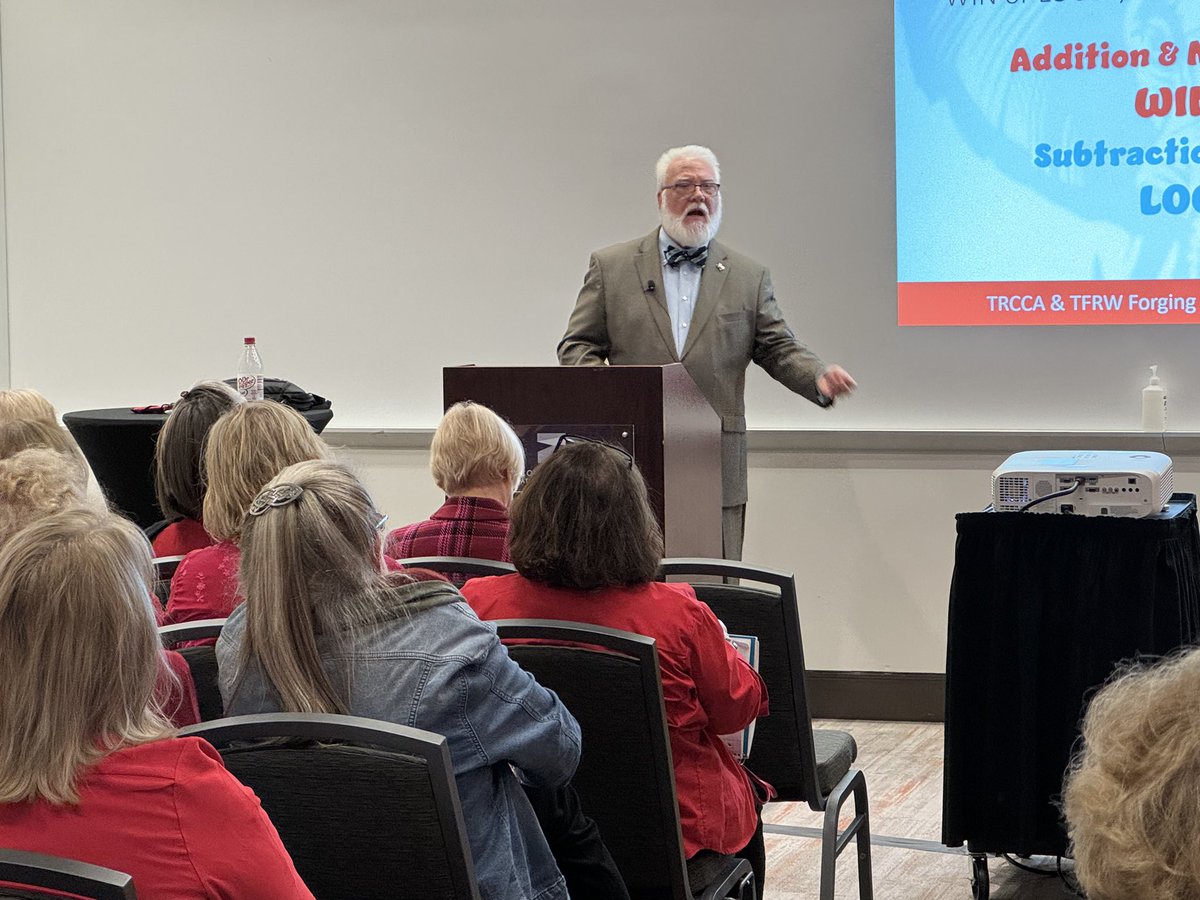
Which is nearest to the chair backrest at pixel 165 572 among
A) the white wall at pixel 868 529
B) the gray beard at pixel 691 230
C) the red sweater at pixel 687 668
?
the red sweater at pixel 687 668

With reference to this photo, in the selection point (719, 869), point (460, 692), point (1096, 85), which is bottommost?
point (719, 869)

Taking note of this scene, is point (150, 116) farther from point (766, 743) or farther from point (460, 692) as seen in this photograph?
point (460, 692)

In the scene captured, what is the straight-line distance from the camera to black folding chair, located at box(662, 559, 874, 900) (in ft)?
8.54

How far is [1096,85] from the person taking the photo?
477 cm

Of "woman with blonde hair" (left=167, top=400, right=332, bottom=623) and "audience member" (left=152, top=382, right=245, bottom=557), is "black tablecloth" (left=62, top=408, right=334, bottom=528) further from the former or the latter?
"woman with blonde hair" (left=167, top=400, right=332, bottom=623)

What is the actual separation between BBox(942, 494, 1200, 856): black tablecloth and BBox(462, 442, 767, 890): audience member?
3.58 ft

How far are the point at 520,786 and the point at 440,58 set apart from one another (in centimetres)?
403

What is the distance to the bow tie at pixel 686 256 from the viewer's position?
4719mm

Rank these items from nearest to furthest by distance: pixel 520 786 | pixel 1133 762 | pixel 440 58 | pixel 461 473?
1. pixel 1133 762
2. pixel 520 786
3. pixel 461 473
4. pixel 440 58

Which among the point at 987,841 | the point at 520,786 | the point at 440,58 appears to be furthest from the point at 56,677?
the point at 440,58

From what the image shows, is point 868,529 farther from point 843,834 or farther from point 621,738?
point 621,738

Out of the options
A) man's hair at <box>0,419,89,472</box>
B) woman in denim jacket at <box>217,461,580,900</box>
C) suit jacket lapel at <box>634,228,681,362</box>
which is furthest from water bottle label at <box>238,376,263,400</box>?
woman in denim jacket at <box>217,461,580,900</box>

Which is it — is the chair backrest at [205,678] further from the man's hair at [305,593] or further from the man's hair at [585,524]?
the man's hair at [585,524]

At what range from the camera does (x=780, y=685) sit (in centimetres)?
266
